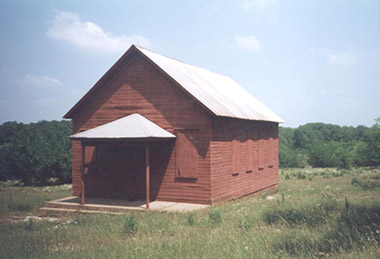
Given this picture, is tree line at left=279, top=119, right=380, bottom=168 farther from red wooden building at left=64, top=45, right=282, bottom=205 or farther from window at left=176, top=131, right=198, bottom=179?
window at left=176, top=131, right=198, bottom=179

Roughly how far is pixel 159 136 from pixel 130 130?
1.21 m

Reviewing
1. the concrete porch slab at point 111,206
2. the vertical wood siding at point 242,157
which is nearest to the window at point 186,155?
the vertical wood siding at point 242,157

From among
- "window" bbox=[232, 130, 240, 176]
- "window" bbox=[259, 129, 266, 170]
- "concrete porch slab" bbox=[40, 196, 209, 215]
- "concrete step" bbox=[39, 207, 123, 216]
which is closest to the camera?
"concrete porch slab" bbox=[40, 196, 209, 215]

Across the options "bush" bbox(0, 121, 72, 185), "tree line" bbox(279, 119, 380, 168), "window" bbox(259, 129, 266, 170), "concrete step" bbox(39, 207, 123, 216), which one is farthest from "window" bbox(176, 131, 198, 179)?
"tree line" bbox(279, 119, 380, 168)

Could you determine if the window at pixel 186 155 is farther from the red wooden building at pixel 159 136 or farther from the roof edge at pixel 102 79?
the roof edge at pixel 102 79

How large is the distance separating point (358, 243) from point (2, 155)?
29613 mm

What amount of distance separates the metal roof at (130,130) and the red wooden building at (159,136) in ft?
0.13

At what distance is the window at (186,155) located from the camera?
1540 centimetres

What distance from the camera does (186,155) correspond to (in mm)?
15539

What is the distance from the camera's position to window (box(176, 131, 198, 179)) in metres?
15.4

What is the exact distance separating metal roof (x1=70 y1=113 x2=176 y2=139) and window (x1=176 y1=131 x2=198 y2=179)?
17.5 inches

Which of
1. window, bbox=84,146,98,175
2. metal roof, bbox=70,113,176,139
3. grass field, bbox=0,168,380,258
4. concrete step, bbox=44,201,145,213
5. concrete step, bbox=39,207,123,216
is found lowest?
concrete step, bbox=39,207,123,216

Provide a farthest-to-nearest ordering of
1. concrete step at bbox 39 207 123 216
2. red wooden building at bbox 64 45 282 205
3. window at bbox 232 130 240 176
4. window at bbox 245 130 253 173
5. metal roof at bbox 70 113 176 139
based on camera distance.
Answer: window at bbox 245 130 253 173, window at bbox 232 130 240 176, red wooden building at bbox 64 45 282 205, concrete step at bbox 39 207 123 216, metal roof at bbox 70 113 176 139

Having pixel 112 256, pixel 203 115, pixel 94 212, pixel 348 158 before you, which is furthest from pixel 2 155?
pixel 348 158
